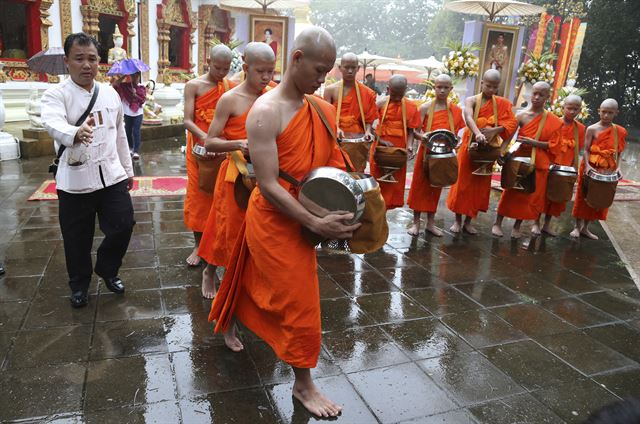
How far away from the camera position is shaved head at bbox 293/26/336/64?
215 centimetres

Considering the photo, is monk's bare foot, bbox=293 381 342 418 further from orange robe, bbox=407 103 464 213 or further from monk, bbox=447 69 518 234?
monk, bbox=447 69 518 234

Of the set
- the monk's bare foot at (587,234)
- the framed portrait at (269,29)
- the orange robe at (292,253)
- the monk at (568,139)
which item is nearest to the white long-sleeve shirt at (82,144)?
the orange robe at (292,253)

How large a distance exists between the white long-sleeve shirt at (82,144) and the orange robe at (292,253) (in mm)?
1415

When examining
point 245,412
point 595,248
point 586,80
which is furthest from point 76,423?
point 586,80

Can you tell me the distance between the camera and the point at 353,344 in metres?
3.29

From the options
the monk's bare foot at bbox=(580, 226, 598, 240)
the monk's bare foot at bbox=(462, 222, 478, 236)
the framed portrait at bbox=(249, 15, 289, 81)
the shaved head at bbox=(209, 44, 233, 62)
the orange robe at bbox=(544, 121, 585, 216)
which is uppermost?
the framed portrait at bbox=(249, 15, 289, 81)

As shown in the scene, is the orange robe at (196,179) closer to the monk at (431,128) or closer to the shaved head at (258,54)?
the shaved head at (258,54)

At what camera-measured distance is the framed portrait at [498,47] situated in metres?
10.2

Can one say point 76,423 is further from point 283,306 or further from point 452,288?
point 452,288

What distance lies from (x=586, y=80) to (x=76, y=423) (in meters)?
29.1

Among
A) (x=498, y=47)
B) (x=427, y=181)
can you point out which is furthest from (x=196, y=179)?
(x=498, y=47)

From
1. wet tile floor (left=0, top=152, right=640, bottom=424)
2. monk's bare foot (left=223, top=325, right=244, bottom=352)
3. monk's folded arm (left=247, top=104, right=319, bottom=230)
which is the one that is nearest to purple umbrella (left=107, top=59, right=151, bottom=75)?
wet tile floor (left=0, top=152, right=640, bottom=424)

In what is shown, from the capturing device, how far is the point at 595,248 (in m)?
6.00

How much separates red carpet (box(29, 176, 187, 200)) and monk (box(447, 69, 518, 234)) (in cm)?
372
